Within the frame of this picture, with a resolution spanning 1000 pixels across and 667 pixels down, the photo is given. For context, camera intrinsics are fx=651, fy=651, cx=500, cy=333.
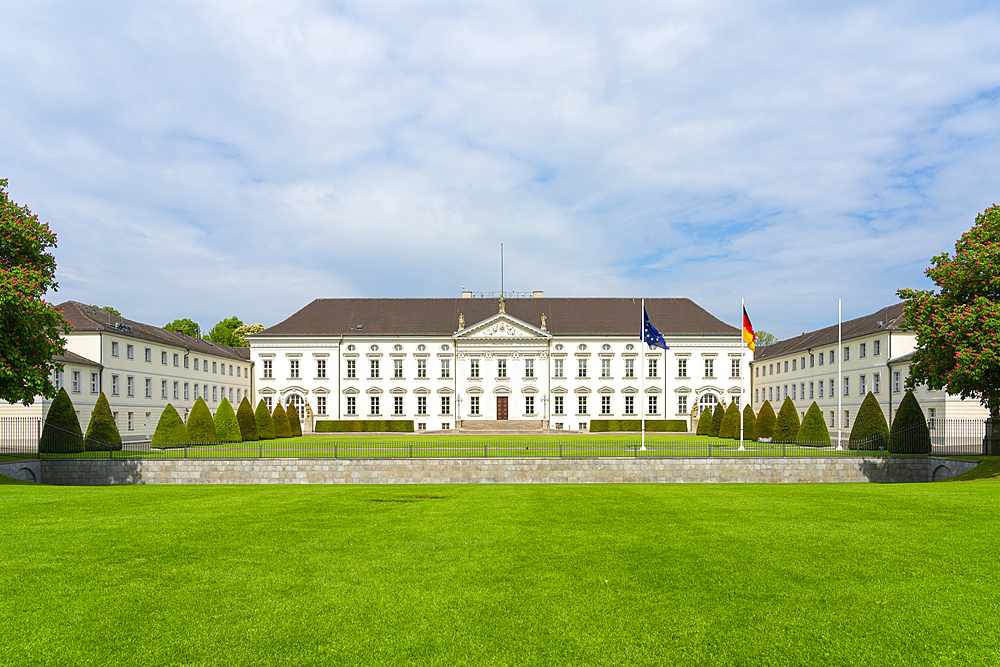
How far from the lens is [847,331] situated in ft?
184

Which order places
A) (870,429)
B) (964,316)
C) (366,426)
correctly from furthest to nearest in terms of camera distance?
(366,426)
(870,429)
(964,316)

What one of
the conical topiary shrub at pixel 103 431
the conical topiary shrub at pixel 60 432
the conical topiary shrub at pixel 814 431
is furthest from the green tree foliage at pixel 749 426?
the conical topiary shrub at pixel 60 432

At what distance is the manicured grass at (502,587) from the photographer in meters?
6.83

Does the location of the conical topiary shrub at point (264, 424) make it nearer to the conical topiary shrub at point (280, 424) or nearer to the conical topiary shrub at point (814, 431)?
the conical topiary shrub at point (280, 424)

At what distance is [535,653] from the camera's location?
6785mm

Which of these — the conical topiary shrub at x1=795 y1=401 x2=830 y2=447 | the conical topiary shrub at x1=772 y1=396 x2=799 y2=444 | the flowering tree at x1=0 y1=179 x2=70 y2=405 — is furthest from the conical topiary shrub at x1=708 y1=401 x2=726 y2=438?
the flowering tree at x1=0 y1=179 x2=70 y2=405

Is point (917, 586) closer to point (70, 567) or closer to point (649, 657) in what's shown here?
point (649, 657)

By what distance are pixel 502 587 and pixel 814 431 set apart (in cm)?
3344

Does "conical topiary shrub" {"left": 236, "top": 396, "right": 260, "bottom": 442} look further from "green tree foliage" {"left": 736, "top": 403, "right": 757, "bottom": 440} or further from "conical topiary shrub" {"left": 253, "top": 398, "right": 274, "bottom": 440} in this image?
"green tree foliage" {"left": 736, "top": 403, "right": 757, "bottom": 440}

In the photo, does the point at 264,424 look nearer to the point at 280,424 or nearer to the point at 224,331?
the point at 280,424

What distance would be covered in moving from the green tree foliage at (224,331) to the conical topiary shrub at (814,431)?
76.6 m

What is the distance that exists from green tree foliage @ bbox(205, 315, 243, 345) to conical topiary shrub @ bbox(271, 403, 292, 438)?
40.6 metres

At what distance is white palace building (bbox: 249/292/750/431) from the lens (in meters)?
66.3

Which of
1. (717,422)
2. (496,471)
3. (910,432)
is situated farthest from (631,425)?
(496,471)
